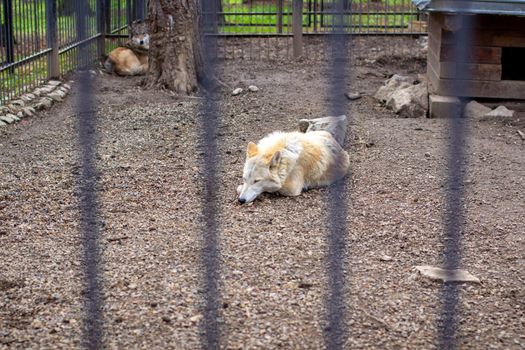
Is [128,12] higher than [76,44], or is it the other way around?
[128,12]

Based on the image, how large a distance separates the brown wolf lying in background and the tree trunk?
1663 mm

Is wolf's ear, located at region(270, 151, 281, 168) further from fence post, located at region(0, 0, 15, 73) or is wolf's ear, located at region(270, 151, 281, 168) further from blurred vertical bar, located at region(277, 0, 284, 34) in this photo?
blurred vertical bar, located at region(277, 0, 284, 34)

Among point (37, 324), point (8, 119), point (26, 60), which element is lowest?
point (37, 324)

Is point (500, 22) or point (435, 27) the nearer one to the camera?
point (500, 22)

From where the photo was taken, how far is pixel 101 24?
1160 cm

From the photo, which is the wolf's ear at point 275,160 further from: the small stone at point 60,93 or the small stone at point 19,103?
the small stone at point 60,93

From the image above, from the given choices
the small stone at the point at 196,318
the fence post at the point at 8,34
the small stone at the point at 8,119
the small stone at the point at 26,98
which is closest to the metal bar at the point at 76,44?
the fence post at the point at 8,34

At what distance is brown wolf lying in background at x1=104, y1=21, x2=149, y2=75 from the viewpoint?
430 inches

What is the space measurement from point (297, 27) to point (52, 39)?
12.3 feet

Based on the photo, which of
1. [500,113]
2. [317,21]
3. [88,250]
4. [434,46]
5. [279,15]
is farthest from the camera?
[317,21]

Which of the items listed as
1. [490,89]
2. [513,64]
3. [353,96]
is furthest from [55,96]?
[513,64]

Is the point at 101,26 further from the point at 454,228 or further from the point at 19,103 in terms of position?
the point at 454,228

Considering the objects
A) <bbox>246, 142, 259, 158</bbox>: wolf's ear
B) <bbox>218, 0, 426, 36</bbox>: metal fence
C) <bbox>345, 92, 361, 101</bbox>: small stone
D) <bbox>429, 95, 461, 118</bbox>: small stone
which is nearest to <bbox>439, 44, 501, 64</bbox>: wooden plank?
<bbox>429, 95, 461, 118</bbox>: small stone

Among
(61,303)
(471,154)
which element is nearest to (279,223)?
(61,303)
